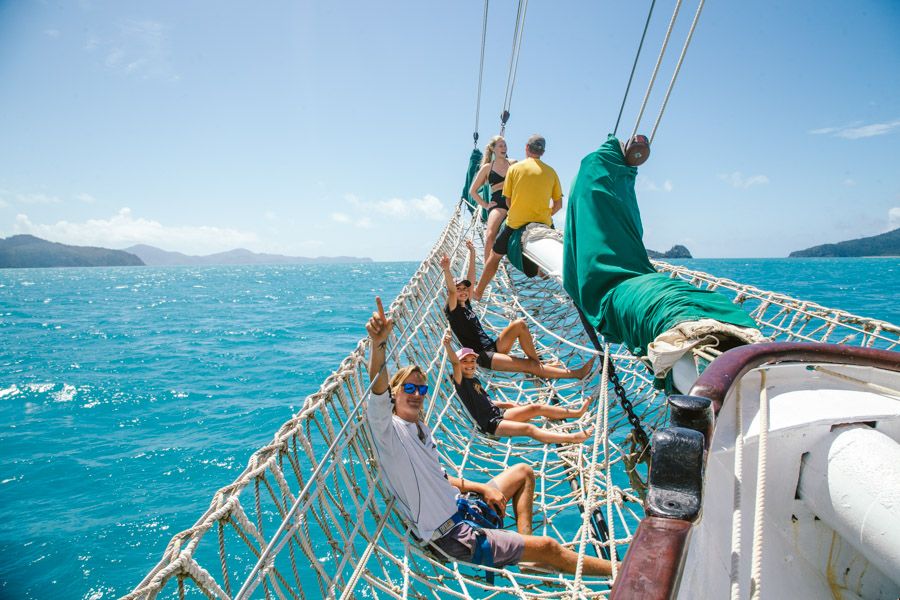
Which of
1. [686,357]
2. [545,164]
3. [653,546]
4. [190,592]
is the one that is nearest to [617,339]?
[686,357]

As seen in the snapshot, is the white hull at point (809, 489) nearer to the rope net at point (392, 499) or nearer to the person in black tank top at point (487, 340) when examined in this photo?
the rope net at point (392, 499)

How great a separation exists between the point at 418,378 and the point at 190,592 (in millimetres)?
2506

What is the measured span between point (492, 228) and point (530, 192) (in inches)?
36.1

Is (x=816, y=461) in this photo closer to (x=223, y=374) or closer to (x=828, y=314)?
(x=828, y=314)

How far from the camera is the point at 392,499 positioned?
7.32ft

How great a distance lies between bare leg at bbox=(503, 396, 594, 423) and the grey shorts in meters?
1.28

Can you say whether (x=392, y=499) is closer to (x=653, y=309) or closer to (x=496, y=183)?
(x=653, y=309)

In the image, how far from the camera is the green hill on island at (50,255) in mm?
122400

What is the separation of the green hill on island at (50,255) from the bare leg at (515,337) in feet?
521

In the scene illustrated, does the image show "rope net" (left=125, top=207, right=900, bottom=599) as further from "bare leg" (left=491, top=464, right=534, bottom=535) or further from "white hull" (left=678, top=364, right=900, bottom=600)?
"white hull" (left=678, top=364, right=900, bottom=600)

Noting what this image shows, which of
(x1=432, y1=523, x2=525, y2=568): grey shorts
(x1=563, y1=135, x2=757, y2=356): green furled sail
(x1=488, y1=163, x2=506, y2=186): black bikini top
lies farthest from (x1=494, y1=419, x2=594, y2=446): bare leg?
(x1=488, y1=163, x2=506, y2=186): black bikini top

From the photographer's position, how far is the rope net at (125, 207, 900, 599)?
141 centimetres

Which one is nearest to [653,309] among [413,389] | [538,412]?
[413,389]

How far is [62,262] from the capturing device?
127 metres
